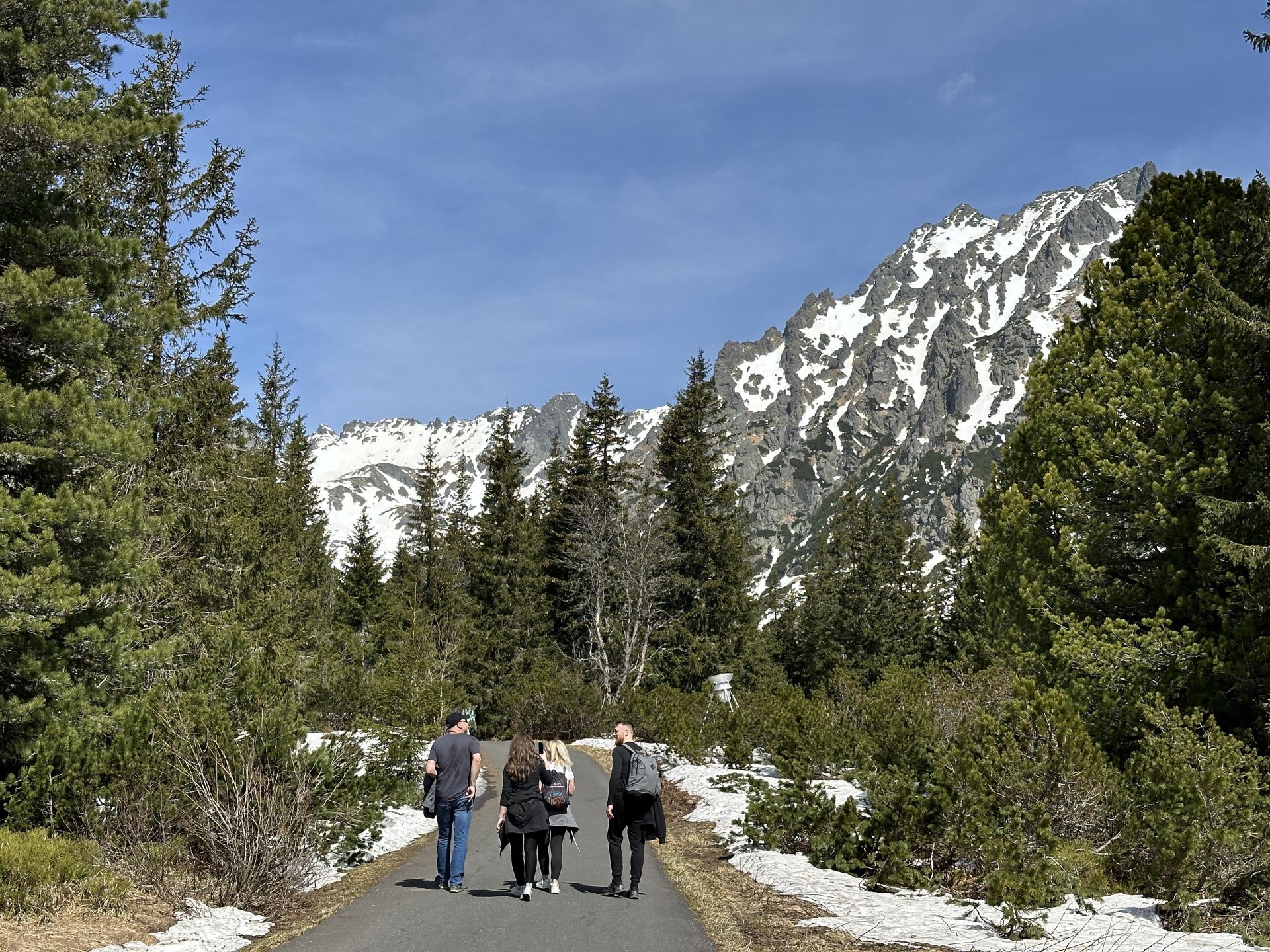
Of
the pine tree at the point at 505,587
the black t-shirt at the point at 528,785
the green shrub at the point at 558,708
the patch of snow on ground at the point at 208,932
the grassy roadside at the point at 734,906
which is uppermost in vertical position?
the pine tree at the point at 505,587

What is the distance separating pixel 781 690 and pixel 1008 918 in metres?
15.0

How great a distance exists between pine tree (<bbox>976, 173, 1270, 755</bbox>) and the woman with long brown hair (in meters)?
8.48

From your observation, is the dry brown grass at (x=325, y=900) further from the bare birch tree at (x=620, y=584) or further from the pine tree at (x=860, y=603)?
the pine tree at (x=860, y=603)

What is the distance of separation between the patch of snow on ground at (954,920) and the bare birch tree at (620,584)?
2662 centimetres

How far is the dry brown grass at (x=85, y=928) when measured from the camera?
649cm

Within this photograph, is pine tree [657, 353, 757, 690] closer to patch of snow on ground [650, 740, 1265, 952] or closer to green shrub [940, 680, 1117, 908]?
patch of snow on ground [650, 740, 1265, 952]

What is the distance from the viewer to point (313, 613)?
38688 mm

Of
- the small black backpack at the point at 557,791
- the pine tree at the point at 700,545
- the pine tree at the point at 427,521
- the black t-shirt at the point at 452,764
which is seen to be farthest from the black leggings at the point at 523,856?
the pine tree at the point at 427,521

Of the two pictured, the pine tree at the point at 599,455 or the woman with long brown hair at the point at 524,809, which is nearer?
the woman with long brown hair at the point at 524,809

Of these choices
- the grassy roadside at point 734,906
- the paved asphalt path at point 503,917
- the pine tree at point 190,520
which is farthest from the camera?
the pine tree at point 190,520

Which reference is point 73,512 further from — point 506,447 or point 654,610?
point 506,447

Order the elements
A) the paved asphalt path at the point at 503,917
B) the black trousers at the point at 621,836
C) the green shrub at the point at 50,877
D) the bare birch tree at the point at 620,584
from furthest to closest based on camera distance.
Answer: the bare birch tree at the point at 620,584 < the black trousers at the point at 621,836 < the paved asphalt path at the point at 503,917 < the green shrub at the point at 50,877

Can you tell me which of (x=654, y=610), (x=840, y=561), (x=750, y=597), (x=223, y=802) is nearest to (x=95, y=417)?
(x=223, y=802)

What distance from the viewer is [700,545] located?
130ft
